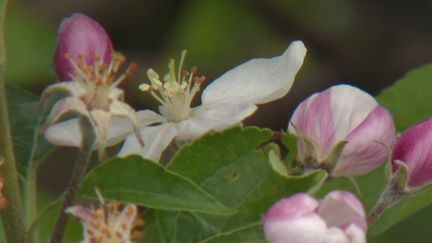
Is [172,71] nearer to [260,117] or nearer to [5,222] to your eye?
[5,222]

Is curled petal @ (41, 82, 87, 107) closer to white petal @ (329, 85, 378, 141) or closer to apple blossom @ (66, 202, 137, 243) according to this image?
apple blossom @ (66, 202, 137, 243)

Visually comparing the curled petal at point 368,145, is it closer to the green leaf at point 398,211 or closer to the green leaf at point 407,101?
the green leaf at point 398,211

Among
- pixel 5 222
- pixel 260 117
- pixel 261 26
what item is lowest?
pixel 260 117

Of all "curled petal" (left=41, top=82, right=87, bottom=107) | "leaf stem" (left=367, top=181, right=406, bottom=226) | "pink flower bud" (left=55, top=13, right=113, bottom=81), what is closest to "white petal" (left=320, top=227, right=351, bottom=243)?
"leaf stem" (left=367, top=181, right=406, bottom=226)

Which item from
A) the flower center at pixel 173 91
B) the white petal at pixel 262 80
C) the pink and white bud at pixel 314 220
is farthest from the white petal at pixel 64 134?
the pink and white bud at pixel 314 220

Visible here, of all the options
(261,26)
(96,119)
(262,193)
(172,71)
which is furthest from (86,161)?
(261,26)

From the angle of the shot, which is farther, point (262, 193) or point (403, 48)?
point (403, 48)

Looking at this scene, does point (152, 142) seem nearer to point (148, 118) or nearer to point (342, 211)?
point (148, 118)
